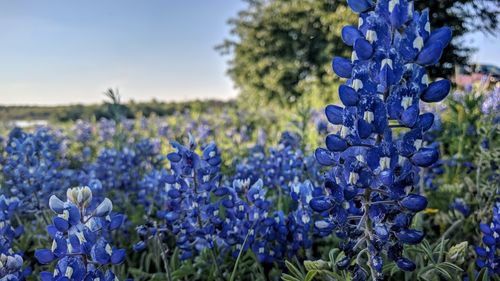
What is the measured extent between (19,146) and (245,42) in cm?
3050

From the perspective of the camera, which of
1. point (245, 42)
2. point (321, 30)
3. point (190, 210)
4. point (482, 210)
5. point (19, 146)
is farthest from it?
point (245, 42)

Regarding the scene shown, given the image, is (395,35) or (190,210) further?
(190,210)

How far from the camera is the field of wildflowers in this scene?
1.41 metres

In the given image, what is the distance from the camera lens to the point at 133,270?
250 centimetres

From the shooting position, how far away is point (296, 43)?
29.5 meters

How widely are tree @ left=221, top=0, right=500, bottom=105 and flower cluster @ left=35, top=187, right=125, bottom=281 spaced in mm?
17896

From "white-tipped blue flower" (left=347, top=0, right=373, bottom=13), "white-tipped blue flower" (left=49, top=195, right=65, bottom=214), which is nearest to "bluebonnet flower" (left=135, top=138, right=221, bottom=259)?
"white-tipped blue flower" (left=49, top=195, right=65, bottom=214)

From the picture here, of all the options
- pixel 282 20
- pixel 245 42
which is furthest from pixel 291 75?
pixel 245 42

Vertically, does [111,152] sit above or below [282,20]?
below

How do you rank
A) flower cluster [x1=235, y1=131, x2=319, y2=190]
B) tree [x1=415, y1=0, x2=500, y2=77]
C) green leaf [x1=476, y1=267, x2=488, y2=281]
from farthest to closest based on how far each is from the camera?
tree [x1=415, y1=0, x2=500, y2=77] < flower cluster [x1=235, y1=131, x2=319, y2=190] < green leaf [x1=476, y1=267, x2=488, y2=281]

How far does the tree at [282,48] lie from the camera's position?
85.2 ft

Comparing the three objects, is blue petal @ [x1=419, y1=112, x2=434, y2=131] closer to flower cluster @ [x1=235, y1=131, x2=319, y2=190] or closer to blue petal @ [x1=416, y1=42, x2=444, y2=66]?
blue petal @ [x1=416, y1=42, x2=444, y2=66]

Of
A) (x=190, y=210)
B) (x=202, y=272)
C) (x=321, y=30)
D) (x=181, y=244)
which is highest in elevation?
(x=321, y=30)

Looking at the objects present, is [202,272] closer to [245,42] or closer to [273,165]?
[273,165]
